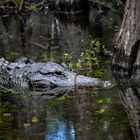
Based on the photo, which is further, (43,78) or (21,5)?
(21,5)

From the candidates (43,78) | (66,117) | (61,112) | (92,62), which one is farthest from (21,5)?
(66,117)

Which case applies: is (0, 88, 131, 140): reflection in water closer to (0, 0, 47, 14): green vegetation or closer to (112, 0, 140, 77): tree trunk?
(112, 0, 140, 77): tree trunk

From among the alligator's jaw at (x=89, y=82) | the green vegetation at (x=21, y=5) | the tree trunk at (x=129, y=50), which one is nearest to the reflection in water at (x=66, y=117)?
the alligator's jaw at (x=89, y=82)

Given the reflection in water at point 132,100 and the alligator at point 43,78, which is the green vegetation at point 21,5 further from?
the reflection in water at point 132,100

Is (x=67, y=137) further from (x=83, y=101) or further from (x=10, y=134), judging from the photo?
(x=83, y=101)

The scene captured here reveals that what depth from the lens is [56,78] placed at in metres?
8.37

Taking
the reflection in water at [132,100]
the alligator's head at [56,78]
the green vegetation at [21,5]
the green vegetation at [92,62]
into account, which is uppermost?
the reflection in water at [132,100]

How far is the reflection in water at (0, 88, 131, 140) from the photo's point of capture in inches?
236

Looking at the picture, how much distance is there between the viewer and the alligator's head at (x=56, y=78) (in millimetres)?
8227

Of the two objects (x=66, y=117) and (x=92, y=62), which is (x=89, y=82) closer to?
(x=92, y=62)

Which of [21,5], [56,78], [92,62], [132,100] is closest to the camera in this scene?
[132,100]

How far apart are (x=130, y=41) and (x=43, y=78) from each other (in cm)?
173

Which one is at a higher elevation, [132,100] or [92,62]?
[132,100]

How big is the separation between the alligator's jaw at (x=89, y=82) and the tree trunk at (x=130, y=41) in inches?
28.1
